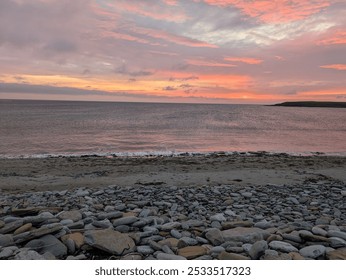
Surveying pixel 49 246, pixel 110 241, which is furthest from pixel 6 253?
pixel 110 241

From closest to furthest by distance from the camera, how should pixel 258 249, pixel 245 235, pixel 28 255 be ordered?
pixel 28 255 → pixel 258 249 → pixel 245 235

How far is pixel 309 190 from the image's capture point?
9.02 metres

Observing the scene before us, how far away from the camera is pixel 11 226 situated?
488 centimetres

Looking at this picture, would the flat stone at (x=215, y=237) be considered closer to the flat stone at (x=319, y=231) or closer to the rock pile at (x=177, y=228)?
the rock pile at (x=177, y=228)

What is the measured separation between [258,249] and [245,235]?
0.58m

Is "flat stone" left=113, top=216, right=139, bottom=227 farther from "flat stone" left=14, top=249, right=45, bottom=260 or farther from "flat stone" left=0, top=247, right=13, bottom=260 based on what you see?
"flat stone" left=0, top=247, right=13, bottom=260

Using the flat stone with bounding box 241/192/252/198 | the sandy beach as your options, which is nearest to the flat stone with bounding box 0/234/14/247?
the flat stone with bounding box 241/192/252/198

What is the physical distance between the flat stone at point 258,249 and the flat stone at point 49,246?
9.27 ft

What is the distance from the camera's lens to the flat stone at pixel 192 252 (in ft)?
13.3

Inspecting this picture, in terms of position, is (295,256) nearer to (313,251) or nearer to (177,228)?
(313,251)

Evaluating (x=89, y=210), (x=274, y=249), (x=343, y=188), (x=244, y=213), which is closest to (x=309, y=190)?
(x=343, y=188)

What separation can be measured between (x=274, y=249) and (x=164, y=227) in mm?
1924

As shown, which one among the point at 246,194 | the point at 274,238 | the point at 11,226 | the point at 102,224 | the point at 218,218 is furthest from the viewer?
the point at 246,194
